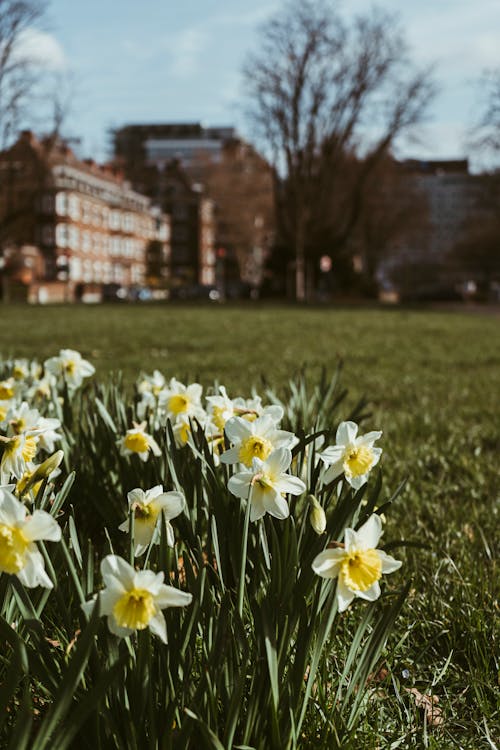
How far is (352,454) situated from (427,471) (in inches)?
91.6

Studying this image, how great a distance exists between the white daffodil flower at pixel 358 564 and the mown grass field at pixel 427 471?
1.10ft

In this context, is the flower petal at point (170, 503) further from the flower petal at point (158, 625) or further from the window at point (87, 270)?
the window at point (87, 270)

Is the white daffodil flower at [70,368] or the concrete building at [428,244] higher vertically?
the concrete building at [428,244]

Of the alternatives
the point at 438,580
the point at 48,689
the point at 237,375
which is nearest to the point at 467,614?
the point at 438,580

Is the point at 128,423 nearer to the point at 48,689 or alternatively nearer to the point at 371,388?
the point at 48,689

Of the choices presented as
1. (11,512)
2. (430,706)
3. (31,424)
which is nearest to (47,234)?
(31,424)

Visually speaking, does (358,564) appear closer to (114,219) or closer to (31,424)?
(31,424)

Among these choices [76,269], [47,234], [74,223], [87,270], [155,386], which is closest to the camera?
[155,386]

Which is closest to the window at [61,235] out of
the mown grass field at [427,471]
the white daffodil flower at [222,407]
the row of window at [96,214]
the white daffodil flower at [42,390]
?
the row of window at [96,214]

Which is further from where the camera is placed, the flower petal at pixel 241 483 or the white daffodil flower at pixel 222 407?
the white daffodil flower at pixel 222 407

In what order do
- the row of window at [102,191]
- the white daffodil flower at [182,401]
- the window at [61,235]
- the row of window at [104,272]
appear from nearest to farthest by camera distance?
the white daffodil flower at [182,401] < the row of window at [102,191] < the window at [61,235] < the row of window at [104,272]

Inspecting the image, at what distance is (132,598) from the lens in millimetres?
1013

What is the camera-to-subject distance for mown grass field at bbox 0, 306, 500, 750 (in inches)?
63.8

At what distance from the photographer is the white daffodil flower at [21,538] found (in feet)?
3.30
